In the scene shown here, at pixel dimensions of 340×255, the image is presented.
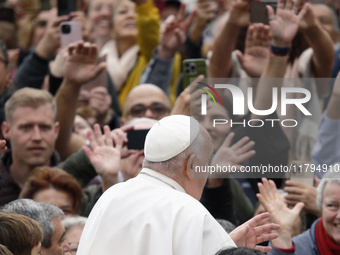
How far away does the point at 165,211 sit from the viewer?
3.74 metres

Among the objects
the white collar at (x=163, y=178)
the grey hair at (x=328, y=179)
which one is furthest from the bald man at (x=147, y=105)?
the white collar at (x=163, y=178)

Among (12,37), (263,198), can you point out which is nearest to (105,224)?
(263,198)

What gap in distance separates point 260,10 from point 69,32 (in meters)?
1.77

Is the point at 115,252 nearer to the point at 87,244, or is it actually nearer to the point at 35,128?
the point at 87,244

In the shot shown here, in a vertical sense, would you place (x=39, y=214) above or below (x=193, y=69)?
below

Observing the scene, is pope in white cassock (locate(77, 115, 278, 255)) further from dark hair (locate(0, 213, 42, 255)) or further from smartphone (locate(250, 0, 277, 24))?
smartphone (locate(250, 0, 277, 24))

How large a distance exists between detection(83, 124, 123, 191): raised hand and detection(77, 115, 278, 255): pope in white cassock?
4.41ft

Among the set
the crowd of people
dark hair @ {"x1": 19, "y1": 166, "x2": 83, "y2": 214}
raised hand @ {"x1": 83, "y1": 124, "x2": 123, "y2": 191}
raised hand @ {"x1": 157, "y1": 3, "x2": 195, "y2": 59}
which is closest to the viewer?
the crowd of people

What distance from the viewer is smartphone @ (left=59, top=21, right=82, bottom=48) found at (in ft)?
23.4

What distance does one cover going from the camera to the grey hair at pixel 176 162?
4016 mm

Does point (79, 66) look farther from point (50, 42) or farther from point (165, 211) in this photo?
point (165, 211)

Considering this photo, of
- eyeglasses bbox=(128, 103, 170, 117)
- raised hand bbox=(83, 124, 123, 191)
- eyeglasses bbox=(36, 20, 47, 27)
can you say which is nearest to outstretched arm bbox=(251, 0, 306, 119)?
eyeglasses bbox=(128, 103, 170, 117)

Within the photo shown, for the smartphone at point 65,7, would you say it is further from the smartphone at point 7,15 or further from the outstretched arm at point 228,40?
the smartphone at point 7,15

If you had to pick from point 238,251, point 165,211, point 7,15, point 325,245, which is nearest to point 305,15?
point 325,245
